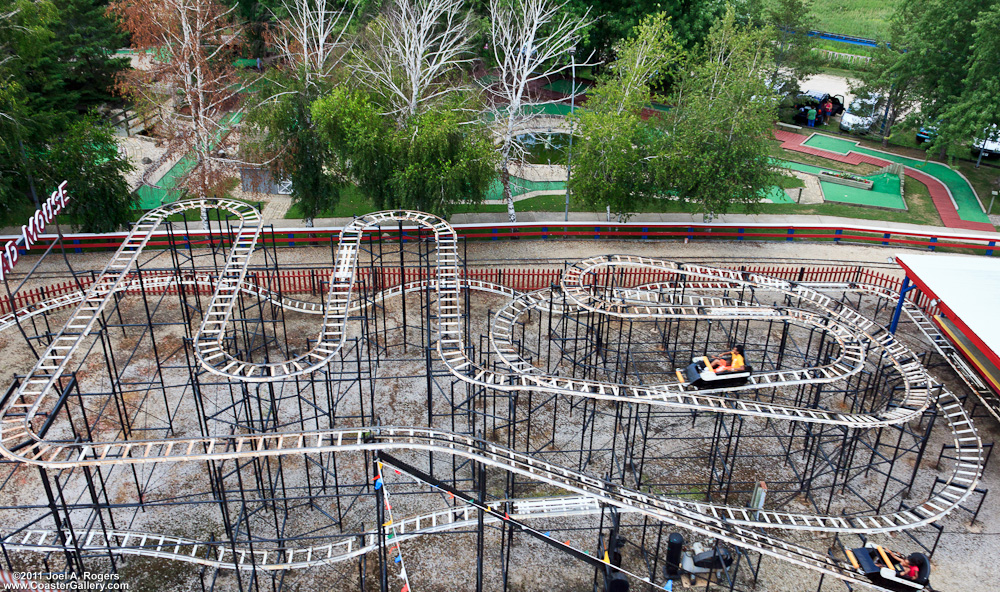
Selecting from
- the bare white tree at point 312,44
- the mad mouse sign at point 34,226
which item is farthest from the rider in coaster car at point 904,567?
the bare white tree at point 312,44

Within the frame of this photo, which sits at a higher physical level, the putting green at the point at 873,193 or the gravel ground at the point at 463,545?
the putting green at the point at 873,193

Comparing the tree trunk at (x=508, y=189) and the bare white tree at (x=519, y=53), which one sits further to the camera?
the tree trunk at (x=508, y=189)

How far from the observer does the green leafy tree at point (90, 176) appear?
30550 mm

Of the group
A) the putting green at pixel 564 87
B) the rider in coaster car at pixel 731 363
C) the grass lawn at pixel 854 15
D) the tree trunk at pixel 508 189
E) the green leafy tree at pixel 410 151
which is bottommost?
the rider in coaster car at pixel 731 363

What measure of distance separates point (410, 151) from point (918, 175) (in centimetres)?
3166

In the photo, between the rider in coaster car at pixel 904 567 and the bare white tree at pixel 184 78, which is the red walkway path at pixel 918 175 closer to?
the rider in coaster car at pixel 904 567

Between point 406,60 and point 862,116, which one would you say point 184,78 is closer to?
point 406,60

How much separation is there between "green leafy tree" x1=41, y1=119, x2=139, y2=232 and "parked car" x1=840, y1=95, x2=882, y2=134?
1682 inches

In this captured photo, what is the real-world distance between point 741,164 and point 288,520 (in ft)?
79.2

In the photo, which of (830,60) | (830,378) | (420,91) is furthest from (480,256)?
(830,60)

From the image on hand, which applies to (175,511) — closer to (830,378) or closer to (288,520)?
(288,520)

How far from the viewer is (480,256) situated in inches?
1305

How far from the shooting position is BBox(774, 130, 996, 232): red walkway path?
1516 inches

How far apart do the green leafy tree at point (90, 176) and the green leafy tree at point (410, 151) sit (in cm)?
918
